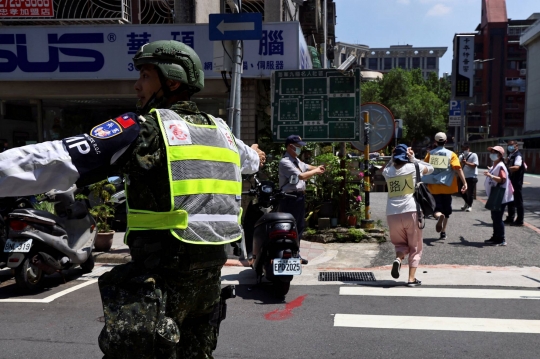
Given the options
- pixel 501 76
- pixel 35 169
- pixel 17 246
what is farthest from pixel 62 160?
pixel 501 76

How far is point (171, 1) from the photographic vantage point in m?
15.4

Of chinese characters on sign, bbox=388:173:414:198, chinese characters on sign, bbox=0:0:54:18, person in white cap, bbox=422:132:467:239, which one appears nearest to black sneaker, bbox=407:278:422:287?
A: chinese characters on sign, bbox=388:173:414:198

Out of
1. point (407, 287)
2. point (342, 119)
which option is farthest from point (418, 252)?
point (342, 119)

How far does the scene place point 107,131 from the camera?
2244 millimetres

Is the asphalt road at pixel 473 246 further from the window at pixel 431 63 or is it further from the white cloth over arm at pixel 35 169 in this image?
the window at pixel 431 63

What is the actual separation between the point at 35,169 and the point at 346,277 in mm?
5723

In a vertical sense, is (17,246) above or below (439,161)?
below

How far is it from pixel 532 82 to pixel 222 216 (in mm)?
70060

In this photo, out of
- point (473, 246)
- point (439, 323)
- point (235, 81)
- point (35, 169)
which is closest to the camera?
point (35, 169)

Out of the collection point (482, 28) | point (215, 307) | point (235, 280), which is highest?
point (482, 28)

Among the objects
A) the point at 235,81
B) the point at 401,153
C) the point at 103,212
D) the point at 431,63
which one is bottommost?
the point at 103,212

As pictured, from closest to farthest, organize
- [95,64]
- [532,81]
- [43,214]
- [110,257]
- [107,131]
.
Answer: [107,131] → [43,214] → [110,257] → [95,64] → [532,81]

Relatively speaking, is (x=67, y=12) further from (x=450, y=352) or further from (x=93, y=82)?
(x=450, y=352)

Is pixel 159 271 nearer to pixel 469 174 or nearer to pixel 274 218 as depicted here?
pixel 274 218
